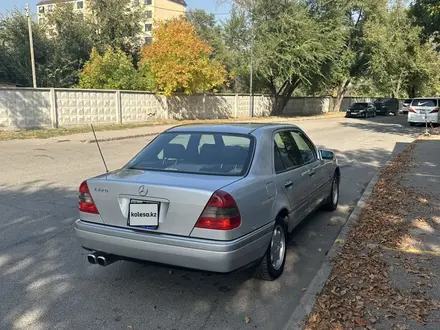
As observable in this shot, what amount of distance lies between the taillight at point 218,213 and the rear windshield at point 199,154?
484 millimetres

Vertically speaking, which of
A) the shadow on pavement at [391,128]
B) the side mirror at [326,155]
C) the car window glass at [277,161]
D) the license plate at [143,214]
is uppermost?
the car window glass at [277,161]

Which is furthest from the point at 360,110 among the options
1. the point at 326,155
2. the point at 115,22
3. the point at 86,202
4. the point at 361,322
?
the point at 86,202

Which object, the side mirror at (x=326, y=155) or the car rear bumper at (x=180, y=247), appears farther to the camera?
the side mirror at (x=326, y=155)

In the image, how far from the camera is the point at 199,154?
13.3ft

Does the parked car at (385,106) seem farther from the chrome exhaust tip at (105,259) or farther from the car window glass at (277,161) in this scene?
the chrome exhaust tip at (105,259)

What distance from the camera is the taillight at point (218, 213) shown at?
3.18 m

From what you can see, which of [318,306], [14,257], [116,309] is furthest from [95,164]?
[318,306]

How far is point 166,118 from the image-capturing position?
2712cm

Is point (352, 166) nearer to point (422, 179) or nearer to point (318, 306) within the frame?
point (422, 179)

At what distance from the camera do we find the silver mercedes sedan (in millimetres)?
3205

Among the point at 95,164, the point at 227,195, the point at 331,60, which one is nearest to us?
the point at 227,195

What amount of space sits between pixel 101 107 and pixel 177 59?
219 inches

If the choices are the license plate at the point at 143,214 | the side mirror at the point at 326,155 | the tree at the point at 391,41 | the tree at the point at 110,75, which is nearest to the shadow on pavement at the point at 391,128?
the tree at the point at 391,41

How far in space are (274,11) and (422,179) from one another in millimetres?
26855
